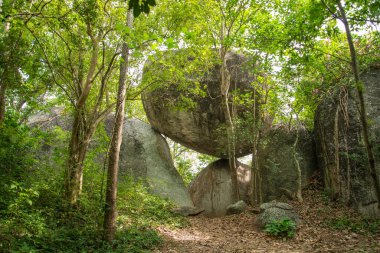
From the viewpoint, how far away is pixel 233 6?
488 inches

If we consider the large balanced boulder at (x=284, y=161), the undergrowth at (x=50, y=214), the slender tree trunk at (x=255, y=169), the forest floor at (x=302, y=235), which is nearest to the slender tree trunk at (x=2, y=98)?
the undergrowth at (x=50, y=214)

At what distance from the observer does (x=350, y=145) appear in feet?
33.3

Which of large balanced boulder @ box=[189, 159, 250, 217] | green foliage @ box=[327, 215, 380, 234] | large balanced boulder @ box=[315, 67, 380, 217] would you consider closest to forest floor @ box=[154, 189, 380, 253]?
green foliage @ box=[327, 215, 380, 234]

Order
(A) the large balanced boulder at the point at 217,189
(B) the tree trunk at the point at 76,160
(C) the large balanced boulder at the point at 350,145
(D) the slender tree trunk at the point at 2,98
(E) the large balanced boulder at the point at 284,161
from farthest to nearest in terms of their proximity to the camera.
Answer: (A) the large balanced boulder at the point at 217,189 < (E) the large balanced boulder at the point at 284,161 < (C) the large balanced boulder at the point at 350,145 < (B) the tree trunk at the point at 76,160 < (D) the slender tree trunk at the point at 2,98

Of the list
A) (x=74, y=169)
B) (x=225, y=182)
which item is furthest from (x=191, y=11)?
(x=225, y=182)

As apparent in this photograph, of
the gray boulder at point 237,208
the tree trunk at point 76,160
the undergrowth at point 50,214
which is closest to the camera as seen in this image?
the undergrowth at point 50,214

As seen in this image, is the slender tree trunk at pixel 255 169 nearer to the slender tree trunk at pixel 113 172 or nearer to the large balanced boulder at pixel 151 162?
the large balanced boulder at pixel 151 162

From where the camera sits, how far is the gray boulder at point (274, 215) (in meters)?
9.11

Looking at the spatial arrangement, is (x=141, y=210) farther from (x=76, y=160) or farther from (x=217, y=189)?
(x=217, y=189)

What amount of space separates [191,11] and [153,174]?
838cm

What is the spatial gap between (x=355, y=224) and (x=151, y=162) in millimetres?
9677

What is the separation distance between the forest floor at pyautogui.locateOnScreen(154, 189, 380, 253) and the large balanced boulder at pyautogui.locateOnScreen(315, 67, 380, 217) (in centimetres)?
54

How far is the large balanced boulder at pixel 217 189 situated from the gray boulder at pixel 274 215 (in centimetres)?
487

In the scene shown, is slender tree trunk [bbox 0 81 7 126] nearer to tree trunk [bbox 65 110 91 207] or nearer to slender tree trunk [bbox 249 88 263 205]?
tree trunk [bbox 65 110 91 207]
